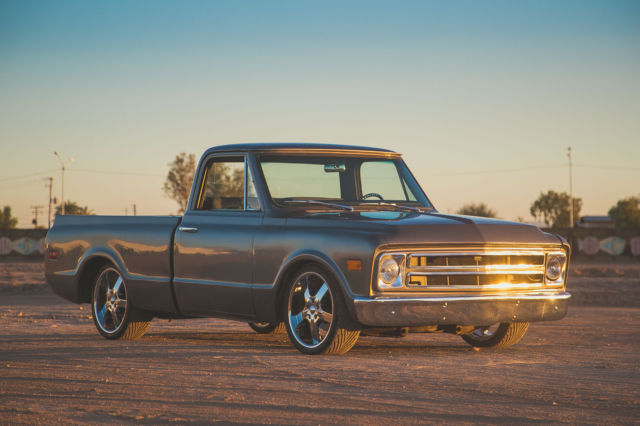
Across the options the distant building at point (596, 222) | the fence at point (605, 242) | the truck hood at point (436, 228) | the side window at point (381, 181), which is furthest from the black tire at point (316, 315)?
the distant building at point (596, 222)

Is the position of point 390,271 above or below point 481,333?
above

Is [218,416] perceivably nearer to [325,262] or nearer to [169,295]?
[325,262]

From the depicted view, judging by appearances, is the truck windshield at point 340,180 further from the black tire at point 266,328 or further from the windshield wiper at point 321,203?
the black tire at point 266,328

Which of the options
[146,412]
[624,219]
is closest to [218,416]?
[146,412]

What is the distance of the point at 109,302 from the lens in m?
11.3

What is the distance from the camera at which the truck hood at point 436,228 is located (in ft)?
28.4

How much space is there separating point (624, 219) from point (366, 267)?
450 feet

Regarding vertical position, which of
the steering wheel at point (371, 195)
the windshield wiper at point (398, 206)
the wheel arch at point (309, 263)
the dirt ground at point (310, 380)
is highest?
the steering wheel at point (371, 195)

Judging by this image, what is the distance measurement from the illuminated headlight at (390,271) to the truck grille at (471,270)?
0.07 meters

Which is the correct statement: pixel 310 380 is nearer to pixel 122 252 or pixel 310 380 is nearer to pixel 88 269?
pixel 122 252

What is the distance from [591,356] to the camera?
9.21m

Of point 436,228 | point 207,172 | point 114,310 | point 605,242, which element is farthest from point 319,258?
point 605,242

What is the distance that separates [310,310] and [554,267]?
2.29 meters

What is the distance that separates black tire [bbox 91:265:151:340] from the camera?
11.0 meters
